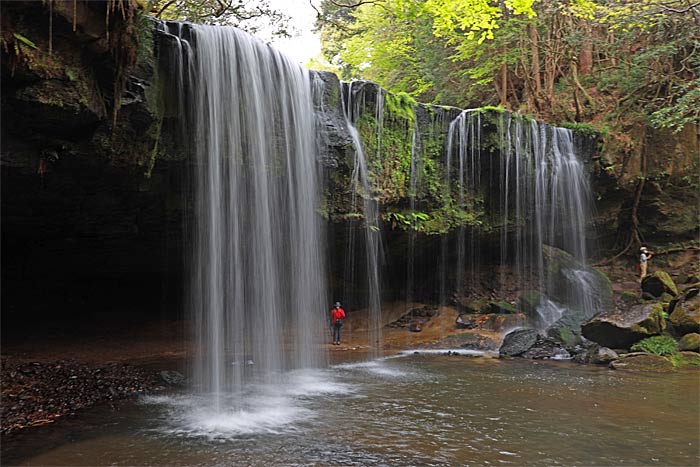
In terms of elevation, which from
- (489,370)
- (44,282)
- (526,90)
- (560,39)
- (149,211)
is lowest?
(489,370)

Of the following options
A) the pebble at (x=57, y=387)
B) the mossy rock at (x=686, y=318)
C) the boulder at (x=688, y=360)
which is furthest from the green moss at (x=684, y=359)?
the pebble at (x=57, y=387)

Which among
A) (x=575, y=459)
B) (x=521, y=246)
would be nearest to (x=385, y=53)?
(x=521, y=246)

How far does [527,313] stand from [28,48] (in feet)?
50.4

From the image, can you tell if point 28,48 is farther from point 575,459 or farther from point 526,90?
point 526,90

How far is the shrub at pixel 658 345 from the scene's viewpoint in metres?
12.0

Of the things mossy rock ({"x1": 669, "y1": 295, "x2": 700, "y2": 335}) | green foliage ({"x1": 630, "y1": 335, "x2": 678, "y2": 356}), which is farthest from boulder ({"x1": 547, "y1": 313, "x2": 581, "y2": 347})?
mossy rock ({"x1": 669, "y1": 295, "x2": 700, "y2": 335})

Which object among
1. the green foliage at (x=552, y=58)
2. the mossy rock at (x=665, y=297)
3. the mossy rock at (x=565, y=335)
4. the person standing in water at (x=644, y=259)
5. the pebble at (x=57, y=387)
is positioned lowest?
the mossy rock at (x=565, y=335)

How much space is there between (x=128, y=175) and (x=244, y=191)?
2371 millimetres

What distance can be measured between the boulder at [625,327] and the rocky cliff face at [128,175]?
17.7ft

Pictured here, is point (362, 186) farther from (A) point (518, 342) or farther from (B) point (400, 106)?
(A) point (518, 342)

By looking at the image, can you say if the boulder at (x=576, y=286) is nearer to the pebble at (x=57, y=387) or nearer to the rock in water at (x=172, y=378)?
the rock in water at (x=172, y=378)

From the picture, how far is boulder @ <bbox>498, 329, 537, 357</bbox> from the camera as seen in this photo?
1349 centimetres

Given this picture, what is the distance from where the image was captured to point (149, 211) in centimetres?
1127

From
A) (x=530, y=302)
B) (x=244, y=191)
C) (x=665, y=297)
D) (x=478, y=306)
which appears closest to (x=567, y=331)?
(x=530, y=302)
